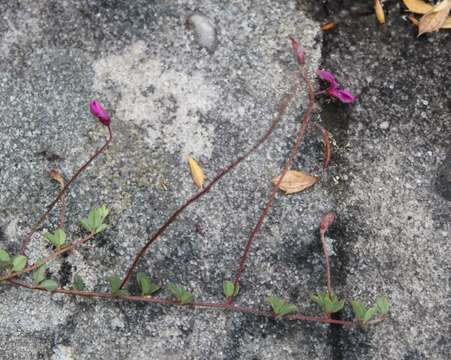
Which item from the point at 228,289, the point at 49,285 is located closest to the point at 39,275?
the point at 49,285

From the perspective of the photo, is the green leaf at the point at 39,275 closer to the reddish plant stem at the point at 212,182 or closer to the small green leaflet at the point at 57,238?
the small green leaflet at the point at 57,238

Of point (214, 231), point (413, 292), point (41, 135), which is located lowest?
point (413, 292)

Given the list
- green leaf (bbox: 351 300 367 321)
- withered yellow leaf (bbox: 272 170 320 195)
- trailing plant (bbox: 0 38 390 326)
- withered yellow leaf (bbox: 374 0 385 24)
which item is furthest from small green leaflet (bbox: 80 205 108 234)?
withered yellow leaf (bbox: 374 0 385 24)

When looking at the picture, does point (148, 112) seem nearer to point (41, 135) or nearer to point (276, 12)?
point (41, 135)

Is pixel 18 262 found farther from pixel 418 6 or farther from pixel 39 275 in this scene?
pixel 418 6

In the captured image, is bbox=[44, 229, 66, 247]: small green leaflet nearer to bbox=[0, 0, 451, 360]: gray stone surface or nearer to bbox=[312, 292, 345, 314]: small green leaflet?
bbox=[0, 0, 451, 360]: gray stone surface

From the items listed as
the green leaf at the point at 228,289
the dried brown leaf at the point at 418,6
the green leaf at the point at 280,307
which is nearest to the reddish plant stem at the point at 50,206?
the green leaf at the point at 228,289

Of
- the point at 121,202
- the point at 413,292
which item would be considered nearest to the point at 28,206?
the point at 121,202
